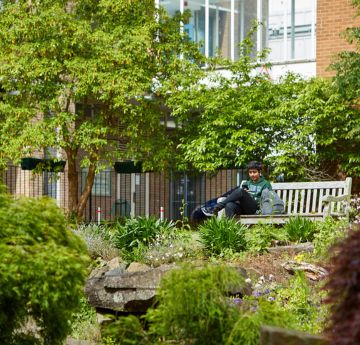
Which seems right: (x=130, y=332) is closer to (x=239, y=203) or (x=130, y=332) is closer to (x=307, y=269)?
(x=307, y=269)

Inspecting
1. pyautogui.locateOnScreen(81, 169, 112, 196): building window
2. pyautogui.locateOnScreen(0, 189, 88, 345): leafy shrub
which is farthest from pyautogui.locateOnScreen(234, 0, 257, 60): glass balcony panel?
pyautogui.locateOnScreen(0, 189, 88, 345): leafy shrub

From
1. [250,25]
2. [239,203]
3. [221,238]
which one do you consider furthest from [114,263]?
[250,25]

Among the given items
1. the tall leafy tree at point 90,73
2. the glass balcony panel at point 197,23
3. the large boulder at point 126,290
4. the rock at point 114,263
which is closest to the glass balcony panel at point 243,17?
the glass balcony panel at point 197,23

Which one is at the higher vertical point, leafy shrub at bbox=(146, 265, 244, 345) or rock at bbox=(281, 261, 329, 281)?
leafy shrub at bbox=(146, 265, 244, 345)

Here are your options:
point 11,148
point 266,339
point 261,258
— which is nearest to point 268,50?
point 11,148

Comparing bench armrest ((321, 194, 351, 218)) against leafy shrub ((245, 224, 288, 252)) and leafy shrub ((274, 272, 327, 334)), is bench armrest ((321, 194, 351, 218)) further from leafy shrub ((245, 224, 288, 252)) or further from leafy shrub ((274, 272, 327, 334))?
leafy shrub ((274, 272, 327, 334))

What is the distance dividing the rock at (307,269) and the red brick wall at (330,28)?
10.00 metres

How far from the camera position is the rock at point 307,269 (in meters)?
10.6

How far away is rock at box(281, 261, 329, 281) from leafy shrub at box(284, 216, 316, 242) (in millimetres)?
1622

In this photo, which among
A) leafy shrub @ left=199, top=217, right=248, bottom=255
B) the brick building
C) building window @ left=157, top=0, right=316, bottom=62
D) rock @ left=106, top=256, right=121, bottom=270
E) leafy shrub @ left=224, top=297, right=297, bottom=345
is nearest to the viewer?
leafy shrub @ left=224, top=297, right=297, bottom=345

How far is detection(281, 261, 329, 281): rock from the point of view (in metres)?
10.6

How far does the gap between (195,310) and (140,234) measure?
6.87m

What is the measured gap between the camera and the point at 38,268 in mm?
6227

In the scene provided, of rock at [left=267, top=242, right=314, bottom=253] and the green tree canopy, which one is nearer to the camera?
rock at [left=267, top=242, right=314, bottom=253]
